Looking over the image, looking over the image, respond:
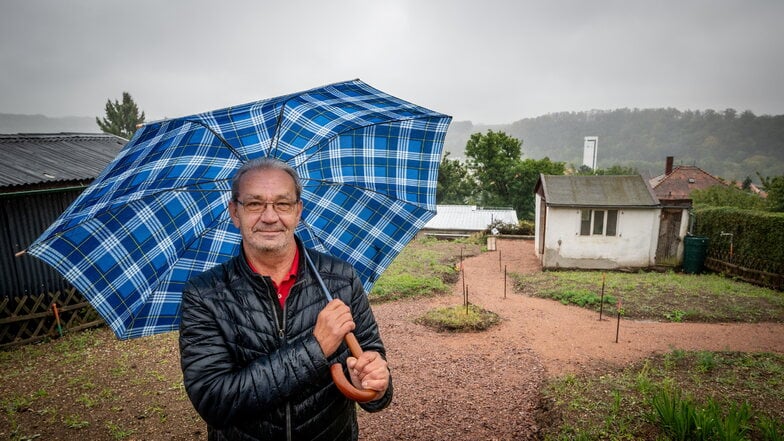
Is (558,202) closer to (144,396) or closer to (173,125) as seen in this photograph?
(144,396)

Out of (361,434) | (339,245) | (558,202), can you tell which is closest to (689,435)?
(361,434)

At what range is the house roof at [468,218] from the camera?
98.6 feet

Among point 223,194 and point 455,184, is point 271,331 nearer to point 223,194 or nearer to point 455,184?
point 223,194

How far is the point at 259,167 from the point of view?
1.77 meters

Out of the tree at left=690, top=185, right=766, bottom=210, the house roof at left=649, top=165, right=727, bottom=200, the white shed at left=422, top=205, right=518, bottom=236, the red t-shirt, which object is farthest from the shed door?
the house roof at left=649, top=165, right=727, bottom=200

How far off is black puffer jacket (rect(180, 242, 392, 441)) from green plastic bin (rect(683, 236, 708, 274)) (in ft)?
62.7

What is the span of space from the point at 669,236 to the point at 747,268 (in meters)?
2.92

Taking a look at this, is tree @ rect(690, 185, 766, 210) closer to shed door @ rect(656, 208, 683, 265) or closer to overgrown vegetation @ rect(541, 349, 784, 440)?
shed door @ rect(656, 208, 683, 265)

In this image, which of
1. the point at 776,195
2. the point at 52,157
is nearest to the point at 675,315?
the point at 776,195

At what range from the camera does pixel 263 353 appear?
1.69 metres

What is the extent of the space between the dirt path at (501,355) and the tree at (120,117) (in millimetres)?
50731

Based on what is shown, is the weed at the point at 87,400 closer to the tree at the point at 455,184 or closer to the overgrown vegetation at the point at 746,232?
the overgrown vegetation at the point at 746,232

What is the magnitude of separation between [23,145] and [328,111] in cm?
1273

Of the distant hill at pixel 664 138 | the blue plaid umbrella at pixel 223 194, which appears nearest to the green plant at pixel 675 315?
the blue plaid umbrella at pixel 223 194
